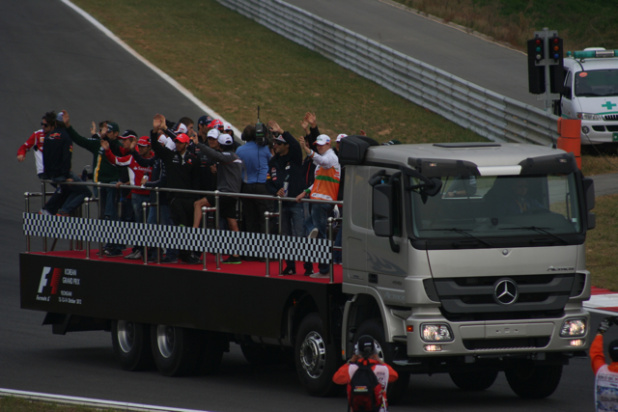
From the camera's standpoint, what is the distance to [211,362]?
14.3 m

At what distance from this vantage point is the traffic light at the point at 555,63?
826 inches

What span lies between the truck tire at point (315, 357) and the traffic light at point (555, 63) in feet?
35.5

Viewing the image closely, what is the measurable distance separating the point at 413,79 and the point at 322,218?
22.4m

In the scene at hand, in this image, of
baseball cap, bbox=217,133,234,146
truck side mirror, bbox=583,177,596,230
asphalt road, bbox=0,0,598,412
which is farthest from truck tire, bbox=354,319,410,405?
baseball cap, bbox=217,133,234,146

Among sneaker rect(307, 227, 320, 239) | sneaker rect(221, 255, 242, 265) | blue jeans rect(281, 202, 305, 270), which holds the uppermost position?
blue jeans rect(281, 202, 305, 270)

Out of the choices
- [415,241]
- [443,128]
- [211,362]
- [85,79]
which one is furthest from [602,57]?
[415,241]

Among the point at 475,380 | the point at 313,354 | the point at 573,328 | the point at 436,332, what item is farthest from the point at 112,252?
the point at 573,328

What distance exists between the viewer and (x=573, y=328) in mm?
11023

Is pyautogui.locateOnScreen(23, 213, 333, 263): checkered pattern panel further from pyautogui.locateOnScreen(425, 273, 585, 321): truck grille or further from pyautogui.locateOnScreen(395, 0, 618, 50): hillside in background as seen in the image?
pyautogui.locateOnScreen(395, 0, 618, 50): hillside in background

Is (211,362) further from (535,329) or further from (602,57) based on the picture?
(602,57)

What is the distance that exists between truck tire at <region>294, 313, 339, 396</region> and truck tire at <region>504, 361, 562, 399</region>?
190 cm

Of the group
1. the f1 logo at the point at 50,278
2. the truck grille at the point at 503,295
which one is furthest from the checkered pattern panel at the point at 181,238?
the truck grille at the point at 503,295

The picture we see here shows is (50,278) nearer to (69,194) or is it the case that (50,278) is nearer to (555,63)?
(69,194)

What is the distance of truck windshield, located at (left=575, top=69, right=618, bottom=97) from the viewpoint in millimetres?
28203
